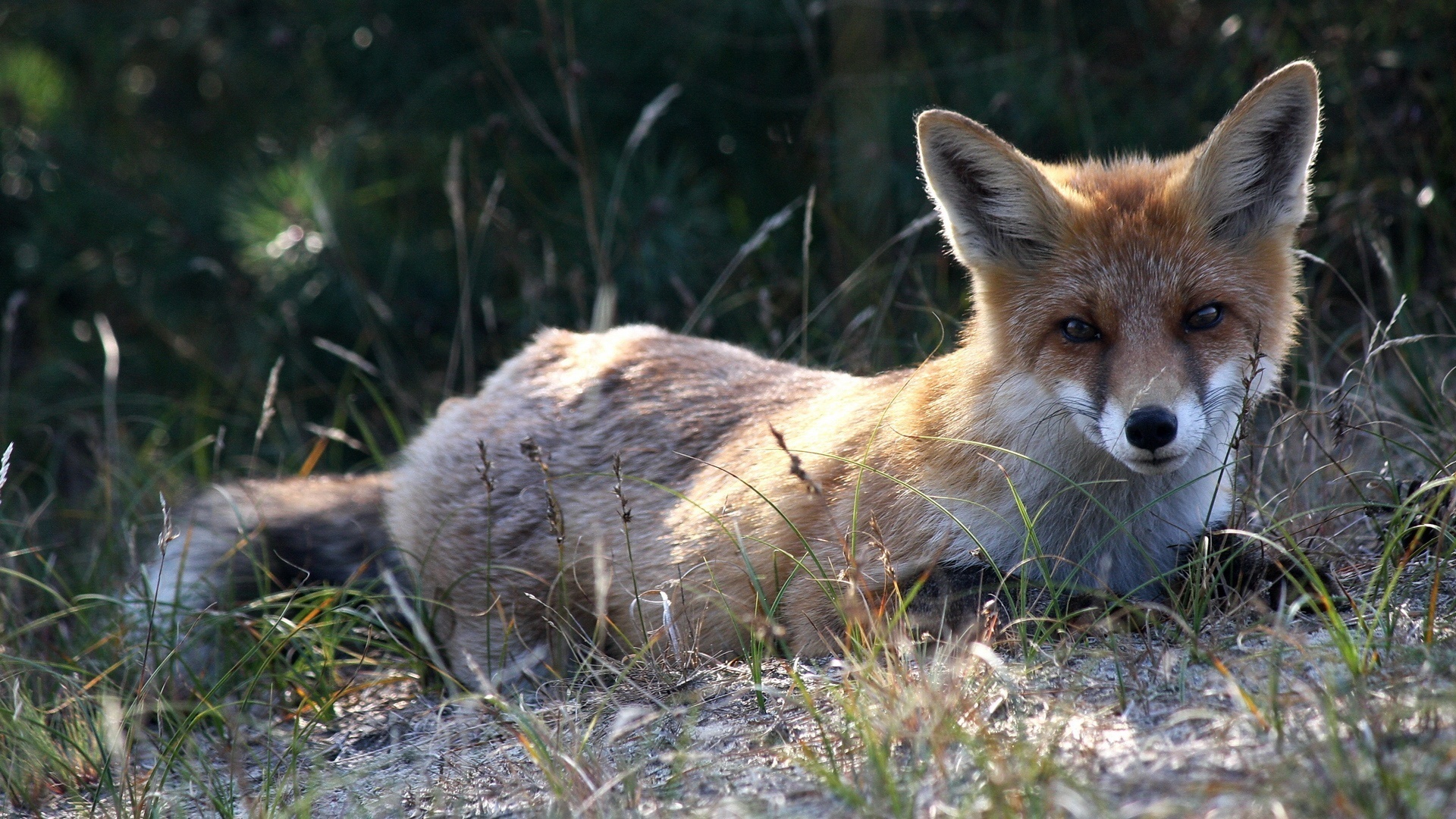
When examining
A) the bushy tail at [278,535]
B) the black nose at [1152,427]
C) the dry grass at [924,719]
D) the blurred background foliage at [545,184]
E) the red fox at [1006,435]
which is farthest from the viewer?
the blurred background foliage at [545,184]

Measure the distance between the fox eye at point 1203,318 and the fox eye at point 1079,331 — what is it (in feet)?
0.79

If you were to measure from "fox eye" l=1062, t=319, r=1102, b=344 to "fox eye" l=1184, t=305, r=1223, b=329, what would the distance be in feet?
0.79

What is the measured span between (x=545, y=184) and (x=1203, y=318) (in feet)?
13.7

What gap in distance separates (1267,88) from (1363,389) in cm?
167

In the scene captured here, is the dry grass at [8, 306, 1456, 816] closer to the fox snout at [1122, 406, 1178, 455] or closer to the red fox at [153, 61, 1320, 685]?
the red fox at [153, 61, 1320, 685]

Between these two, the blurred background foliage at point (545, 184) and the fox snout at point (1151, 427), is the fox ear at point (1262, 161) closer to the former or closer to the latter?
the fox snout at point (1151, 427)

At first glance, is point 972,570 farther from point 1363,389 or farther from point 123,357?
point 123,357

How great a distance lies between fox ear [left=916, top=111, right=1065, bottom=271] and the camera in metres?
3.20

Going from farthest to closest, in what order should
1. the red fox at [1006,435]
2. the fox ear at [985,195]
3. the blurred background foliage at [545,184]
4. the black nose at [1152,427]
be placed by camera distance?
the blurred background foliage at [545,184] < the fox ear at [985,195] < the red fox at [1006,435] < the black nose at [1152,427]

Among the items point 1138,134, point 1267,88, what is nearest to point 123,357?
point 1138,134

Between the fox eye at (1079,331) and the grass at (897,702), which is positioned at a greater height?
the fox eye at (1079,331)

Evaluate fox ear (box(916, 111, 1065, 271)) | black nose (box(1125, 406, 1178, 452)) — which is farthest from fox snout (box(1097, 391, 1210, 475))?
fox ear (box(916, 111, 1065, 271))

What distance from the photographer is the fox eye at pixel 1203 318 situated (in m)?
3.05

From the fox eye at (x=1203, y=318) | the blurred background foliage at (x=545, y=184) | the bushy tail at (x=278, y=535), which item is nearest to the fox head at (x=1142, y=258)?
the fox eye at (x=1203, y=318)
